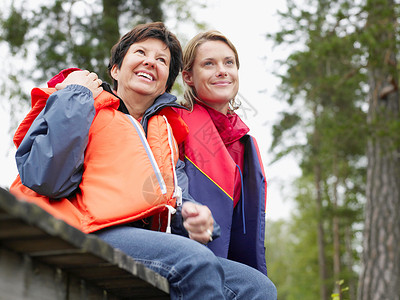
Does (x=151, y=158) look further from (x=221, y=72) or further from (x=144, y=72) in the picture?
(x=221, y=72)

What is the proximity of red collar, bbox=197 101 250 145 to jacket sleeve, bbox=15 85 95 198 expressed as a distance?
1.13 metres

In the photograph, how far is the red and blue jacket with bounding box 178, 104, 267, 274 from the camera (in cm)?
299

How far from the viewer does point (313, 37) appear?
880 cm

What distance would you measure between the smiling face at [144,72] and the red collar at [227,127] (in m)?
0.42

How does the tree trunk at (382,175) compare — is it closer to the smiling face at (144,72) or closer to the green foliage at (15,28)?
the smiling face at (144,72)

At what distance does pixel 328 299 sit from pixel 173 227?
18602 mm

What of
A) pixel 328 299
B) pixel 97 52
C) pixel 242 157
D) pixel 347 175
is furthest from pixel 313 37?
pixel 328 299

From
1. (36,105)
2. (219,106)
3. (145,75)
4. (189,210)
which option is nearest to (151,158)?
(189,210)

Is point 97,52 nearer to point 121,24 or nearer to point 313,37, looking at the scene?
point 121,24

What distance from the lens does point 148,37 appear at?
10.3 feet

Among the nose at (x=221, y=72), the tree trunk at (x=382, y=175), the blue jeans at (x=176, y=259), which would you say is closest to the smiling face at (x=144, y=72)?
the nose at (x=221, y=72)

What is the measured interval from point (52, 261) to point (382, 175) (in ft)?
25.0

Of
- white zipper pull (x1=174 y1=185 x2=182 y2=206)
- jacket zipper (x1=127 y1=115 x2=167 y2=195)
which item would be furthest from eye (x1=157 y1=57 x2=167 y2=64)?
white zipper pull (x1=174 y1=185 x2=182 y2=206)

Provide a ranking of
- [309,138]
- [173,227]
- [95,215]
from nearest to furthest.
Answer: [95,215], [173,227], [309,138]
